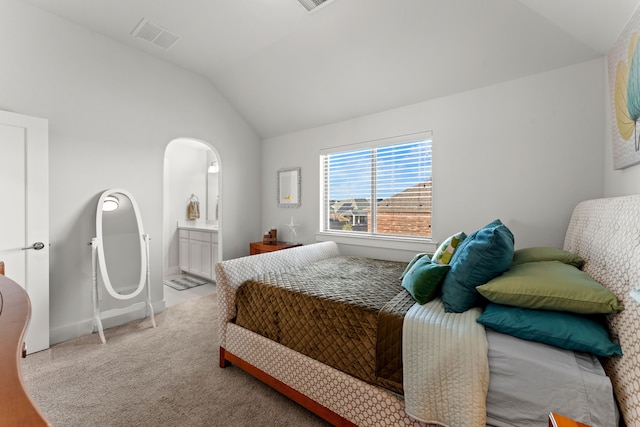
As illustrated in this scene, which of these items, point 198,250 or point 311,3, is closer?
point 311,3

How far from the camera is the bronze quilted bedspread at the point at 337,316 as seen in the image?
142 centimetres

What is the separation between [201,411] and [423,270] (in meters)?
1.60

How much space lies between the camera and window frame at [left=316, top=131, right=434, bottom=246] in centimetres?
300

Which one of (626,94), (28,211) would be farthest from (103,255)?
(626,94)

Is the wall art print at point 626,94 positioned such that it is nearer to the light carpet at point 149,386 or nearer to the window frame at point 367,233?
the window frame at point 367,233

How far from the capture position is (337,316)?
1616 millimetres

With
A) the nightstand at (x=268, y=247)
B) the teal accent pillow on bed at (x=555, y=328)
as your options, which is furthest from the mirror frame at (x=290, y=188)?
the teal accent pillow on bed at (x=555, y=328)

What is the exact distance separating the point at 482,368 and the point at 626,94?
1.83 m

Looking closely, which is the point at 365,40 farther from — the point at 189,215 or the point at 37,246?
the point at 189,215

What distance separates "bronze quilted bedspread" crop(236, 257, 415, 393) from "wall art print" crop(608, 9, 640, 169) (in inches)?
62.2

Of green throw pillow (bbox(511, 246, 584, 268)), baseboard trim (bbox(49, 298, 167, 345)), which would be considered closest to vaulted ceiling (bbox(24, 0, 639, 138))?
green throw pillow (bbox(511, 246, 584, 268))

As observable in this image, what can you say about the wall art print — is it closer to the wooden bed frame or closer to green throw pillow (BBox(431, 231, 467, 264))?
green throw pillow (BBox(431, 231, 467, 264))

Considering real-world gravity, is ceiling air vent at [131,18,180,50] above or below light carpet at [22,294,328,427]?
above

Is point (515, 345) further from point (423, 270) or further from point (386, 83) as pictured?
point (386, 83)
